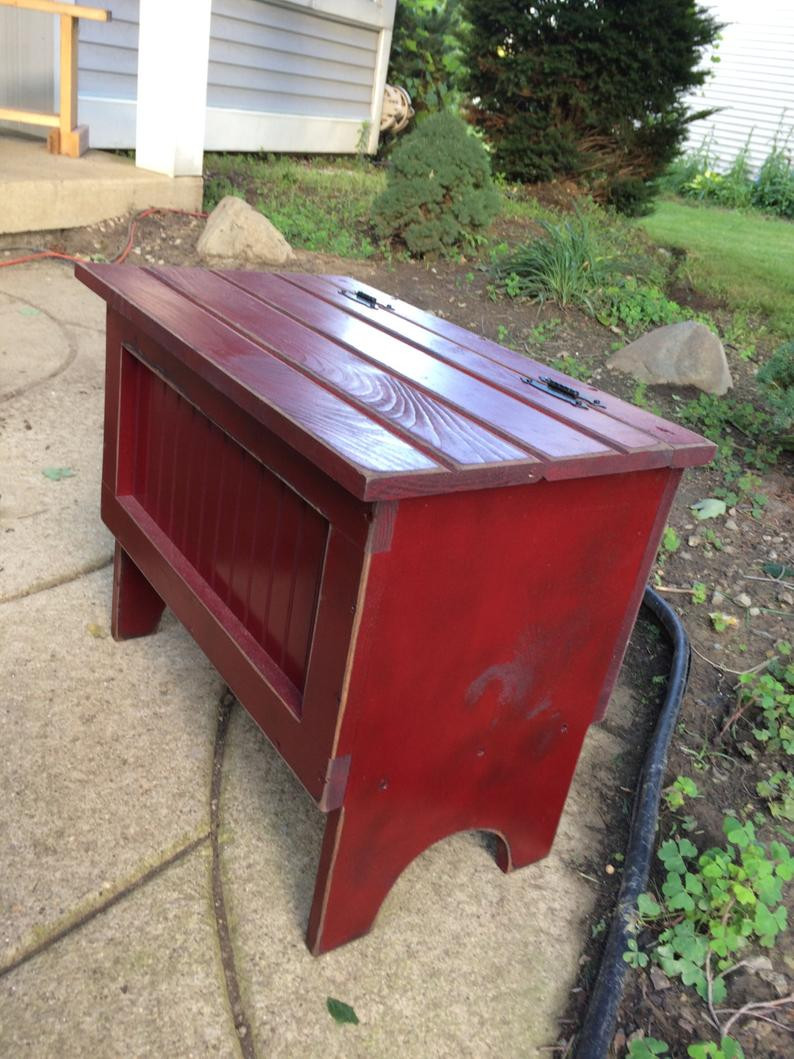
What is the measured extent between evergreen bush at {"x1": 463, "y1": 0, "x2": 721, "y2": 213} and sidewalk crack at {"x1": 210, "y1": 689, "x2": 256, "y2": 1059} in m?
7.41

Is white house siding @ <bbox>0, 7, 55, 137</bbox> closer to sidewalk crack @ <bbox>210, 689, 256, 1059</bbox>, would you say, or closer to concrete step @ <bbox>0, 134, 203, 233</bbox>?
concrete step @ <bbox>0, 134, 203, 233</bbox>

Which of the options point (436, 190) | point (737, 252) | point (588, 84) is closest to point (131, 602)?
point (436, 190)

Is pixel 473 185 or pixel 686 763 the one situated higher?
pixel 473 185

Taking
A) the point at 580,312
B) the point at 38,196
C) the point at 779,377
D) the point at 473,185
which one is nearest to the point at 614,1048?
the point at 779,377

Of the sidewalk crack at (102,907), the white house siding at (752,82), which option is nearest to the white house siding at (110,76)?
the sidewalk crack at (102,907)

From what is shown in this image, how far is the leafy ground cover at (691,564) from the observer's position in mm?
1709

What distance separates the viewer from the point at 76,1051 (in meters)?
1.39

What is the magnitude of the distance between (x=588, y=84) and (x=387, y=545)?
8082 mm

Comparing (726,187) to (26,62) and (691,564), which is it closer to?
(26,62)

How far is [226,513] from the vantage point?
177cm

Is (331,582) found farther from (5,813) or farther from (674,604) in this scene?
(674,604)

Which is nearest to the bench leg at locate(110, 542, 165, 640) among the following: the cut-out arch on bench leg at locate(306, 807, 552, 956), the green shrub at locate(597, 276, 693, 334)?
the cut-out arch on bench leg at locate(306, 807, 552, 956)

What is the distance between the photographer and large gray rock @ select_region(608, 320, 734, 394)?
457 centimetres

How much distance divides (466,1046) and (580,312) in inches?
180
